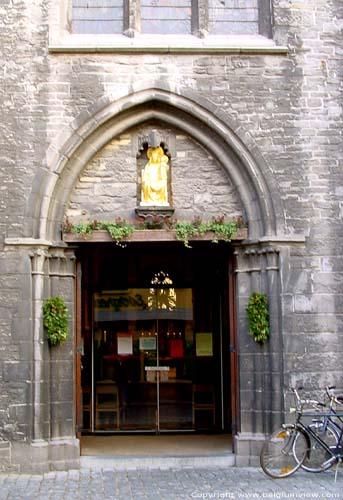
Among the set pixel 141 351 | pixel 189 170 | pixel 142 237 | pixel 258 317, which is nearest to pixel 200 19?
pixel 189 170

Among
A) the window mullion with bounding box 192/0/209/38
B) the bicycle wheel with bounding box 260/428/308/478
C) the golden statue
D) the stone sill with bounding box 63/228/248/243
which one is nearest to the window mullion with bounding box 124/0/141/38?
the window mullion with bounding box 192/0/209/38

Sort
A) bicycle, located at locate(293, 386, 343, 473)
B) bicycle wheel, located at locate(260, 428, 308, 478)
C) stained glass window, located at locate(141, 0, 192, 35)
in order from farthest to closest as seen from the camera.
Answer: stained glass window, located at locate(141, 0, 192, 35)
bicycle, located at locate(293, 386, 343, 473)
bicycle wheel, located at locate(260, 428, 308, 478)

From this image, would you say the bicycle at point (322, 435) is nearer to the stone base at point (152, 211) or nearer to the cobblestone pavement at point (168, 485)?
the cobblestone pavement at point (168, 485)

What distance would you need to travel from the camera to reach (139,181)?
9.75m

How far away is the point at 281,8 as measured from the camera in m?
9.84

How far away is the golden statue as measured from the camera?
9625 mm

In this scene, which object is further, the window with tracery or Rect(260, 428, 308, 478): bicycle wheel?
the window with tracery

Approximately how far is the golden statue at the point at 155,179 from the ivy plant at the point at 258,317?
1774 millimetres

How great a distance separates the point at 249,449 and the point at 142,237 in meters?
3.10

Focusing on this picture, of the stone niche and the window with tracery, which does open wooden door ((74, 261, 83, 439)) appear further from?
the window with tracery

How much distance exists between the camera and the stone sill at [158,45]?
9562 millimetres

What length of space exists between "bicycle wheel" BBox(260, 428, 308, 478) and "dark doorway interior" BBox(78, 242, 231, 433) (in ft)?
11.7

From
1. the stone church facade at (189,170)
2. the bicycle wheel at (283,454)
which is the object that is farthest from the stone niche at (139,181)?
the bicycle wheel at (283,454)

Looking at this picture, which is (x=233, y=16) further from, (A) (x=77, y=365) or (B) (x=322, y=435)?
(B) (x=322, y=435)
